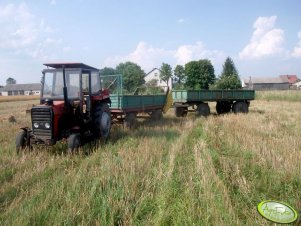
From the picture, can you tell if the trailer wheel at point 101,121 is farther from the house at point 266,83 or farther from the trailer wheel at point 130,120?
the house at point 266,83

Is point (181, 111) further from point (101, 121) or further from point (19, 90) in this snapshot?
point (19, 90)

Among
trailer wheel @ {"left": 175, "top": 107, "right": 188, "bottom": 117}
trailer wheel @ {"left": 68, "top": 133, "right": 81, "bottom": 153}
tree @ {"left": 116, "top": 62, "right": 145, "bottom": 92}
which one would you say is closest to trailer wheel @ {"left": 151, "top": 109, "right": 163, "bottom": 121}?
trailer wheel @ {"left": 175, "top": 107, "right": 188, "bottom": 117}

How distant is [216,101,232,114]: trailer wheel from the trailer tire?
28.5ft

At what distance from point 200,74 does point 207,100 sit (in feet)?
172

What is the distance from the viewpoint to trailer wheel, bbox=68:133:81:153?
23.9ft

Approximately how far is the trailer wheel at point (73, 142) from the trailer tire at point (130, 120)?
4.04m

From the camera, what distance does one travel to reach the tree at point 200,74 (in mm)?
68062

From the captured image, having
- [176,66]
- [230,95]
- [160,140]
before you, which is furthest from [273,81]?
[160,140]

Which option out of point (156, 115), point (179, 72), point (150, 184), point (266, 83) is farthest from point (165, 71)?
point (150, 184)

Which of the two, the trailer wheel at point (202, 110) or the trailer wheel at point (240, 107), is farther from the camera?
the trailer wheel at point (240, 107)

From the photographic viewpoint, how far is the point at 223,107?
1936 cm

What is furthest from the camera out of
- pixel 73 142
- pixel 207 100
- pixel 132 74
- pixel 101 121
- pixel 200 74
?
pixel 132 74

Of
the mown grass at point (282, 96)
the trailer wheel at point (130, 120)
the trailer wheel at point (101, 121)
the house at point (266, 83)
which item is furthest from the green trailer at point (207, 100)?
the house at point (266, 83)

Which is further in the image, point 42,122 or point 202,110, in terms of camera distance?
point 202,110
